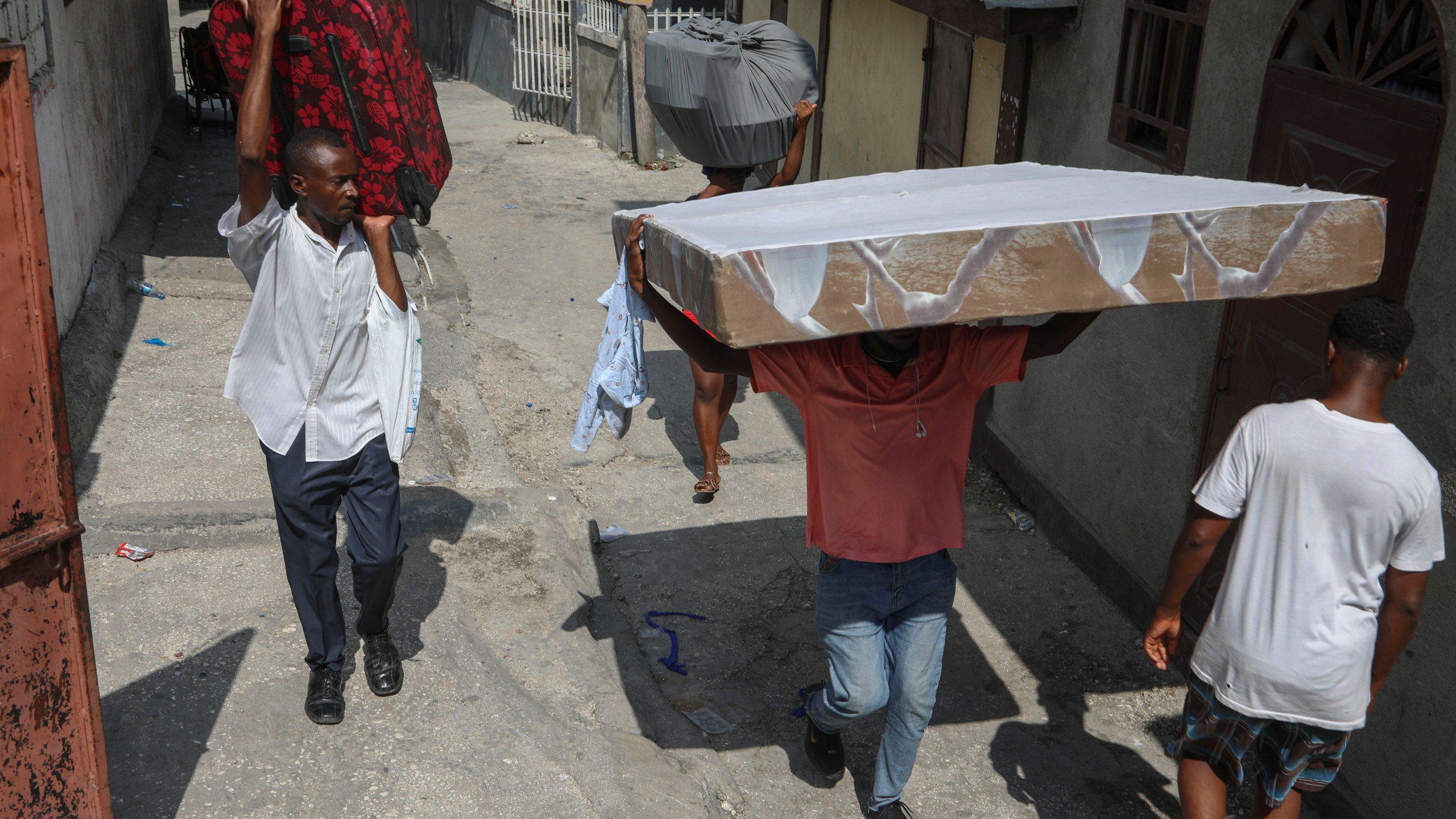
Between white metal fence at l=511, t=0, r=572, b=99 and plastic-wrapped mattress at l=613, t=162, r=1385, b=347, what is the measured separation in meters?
13.9

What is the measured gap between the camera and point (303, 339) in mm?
3588

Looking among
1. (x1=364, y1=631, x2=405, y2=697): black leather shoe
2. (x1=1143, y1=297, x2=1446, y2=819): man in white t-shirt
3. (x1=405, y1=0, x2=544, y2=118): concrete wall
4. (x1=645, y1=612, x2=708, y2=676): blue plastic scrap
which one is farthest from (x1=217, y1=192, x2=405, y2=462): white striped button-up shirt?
(x1=405, y1=0, x2=544, y2=118): concrete wall

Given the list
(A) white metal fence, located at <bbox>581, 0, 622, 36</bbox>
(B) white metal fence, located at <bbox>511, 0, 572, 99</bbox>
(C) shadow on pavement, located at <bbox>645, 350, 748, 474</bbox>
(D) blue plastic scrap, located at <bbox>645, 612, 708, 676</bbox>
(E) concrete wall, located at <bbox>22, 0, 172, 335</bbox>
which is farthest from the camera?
(B) white metal fence, located at <bbox>511, 0, 572, 99</bbox>

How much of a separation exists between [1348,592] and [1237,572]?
0.82ft

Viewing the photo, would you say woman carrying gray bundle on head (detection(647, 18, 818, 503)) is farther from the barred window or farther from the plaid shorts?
the plaid shorts

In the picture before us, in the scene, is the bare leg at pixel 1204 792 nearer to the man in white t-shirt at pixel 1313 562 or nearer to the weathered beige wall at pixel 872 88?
the man in white t-shirt at pixel 1313 562

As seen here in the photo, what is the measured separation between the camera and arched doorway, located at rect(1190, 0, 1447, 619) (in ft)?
11.3

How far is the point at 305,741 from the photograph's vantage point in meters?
3.69

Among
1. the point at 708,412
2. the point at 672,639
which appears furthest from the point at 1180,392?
the point at 708,412

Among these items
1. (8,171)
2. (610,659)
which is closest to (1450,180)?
(610,659)

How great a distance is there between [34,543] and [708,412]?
391 cm

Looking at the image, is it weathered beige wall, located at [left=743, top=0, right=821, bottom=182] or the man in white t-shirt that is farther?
weathered beige wall, located at [left=743, top=0, right=821, bottom=182]

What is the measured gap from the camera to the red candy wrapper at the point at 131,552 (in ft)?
15.1

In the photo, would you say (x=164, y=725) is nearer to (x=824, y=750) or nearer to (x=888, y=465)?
(x=824, y=750)
